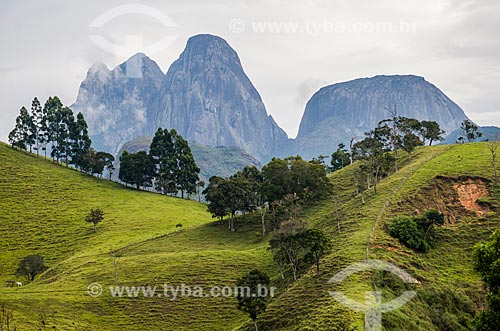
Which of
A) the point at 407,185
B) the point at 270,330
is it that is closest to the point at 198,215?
the point at 407,185

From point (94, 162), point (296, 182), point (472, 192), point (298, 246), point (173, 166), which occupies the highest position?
point (94, 162)

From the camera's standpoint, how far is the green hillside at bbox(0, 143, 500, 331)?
47.2 meters

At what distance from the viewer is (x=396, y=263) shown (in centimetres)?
5181

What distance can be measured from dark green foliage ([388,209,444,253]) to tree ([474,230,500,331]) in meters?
26.8

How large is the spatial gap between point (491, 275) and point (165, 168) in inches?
4274

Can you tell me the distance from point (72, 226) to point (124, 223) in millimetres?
10595

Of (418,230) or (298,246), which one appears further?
(298,246)

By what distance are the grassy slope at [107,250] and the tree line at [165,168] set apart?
5.71 metres

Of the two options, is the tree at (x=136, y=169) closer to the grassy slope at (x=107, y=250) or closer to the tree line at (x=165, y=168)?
the tree line at (x=165, y=168)

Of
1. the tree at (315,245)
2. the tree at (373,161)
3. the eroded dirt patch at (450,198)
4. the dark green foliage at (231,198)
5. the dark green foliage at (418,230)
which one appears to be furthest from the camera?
the dark green foliage at (231,198)

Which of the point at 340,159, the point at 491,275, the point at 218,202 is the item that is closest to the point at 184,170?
the point at 218,202

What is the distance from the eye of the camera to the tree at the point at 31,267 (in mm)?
74625

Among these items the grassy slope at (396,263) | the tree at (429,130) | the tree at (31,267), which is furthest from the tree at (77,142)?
the tree at (429,130)

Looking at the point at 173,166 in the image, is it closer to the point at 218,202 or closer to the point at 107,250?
the point at 218,202
